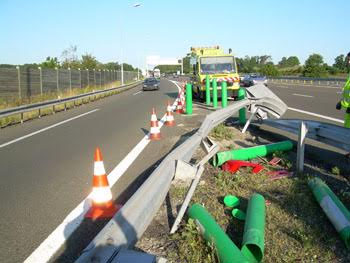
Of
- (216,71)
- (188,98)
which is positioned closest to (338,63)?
(216,71)

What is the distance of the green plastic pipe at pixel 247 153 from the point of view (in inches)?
264

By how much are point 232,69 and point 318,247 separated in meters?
19.9

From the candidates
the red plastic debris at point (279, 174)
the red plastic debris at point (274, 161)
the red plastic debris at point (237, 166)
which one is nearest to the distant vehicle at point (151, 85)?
the red plastic debris at point (274, 161)

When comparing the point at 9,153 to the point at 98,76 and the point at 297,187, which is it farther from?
the point at 98,76

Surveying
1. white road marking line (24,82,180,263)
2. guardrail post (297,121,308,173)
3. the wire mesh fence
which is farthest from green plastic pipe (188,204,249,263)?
the wire mesh fence

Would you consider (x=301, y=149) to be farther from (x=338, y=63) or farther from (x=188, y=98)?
(x=338, y=63)

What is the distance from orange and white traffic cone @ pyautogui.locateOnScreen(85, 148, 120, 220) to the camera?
507 centimetres

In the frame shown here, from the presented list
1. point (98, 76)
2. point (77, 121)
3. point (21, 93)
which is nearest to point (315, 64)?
point (98, 76)

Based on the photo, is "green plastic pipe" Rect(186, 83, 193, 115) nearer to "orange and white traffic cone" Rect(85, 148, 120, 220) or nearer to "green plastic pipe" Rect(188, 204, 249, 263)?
"orange and white traffic cone" Rect(85, 148, 120, 220)

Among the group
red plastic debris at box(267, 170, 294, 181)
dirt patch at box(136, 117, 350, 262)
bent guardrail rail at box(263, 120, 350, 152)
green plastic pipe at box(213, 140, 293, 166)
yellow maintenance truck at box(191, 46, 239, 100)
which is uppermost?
yellow maintenance truck at box(191, 46, 239, 100)

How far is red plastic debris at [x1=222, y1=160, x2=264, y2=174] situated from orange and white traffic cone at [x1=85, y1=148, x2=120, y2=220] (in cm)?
205

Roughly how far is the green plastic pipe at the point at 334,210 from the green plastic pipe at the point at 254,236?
710 millimetres

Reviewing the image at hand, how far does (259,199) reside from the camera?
4605 mm

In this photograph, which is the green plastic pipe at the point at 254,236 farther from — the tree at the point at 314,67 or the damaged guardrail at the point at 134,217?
the tree at the point at 314,67
